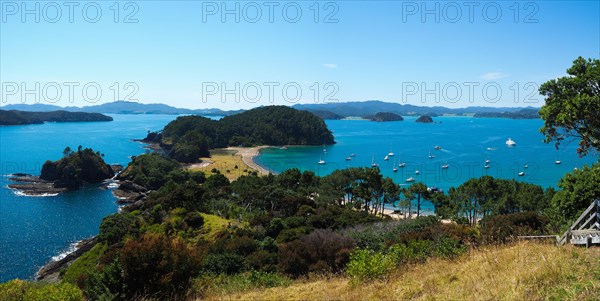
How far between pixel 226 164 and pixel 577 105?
72513 mm

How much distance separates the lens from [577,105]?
9.88 meters

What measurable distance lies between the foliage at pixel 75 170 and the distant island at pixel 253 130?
37351 millimetres

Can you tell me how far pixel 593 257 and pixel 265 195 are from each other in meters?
31.3

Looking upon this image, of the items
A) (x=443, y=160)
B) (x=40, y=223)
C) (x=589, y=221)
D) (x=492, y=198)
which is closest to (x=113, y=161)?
Result: (x=40, y=223)

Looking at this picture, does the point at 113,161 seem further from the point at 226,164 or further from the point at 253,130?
the point at 253,130

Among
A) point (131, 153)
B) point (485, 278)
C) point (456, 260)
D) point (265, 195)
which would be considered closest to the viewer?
point (485, 278)

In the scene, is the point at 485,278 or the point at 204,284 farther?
the point at 204,284

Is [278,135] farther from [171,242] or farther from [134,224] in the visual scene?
[171,242]

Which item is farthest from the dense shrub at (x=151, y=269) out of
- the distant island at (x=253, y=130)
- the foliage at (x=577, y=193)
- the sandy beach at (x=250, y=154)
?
the distant island at (x=253, y=130)

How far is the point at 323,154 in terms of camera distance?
9781cm

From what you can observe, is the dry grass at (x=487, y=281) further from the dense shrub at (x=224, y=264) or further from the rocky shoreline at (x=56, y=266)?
the rocky shoreline at (x=56, y=266)

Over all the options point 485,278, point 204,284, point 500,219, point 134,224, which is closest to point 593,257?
point 485,278

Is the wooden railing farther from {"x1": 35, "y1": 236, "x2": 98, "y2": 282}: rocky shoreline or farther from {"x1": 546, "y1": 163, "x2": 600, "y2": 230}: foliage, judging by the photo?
{"x1": 35, "y1": 236, "x2": 98, "y2": 282}: rocky shoreline

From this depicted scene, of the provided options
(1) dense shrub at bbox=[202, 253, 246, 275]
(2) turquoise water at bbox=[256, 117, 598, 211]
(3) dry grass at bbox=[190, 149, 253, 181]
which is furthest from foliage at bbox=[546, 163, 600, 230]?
(3) dry grass at bbox=[190, 149, 253, 181]
